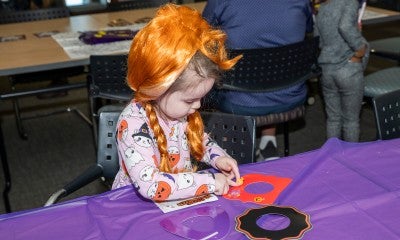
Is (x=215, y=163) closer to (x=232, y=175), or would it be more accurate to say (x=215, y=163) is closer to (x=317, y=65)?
(x=232, y=175)

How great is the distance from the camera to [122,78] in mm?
2295

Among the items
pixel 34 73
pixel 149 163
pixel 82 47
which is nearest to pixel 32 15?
pixel 34 73

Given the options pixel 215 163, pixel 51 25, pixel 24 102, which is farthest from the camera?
pixel 24 102

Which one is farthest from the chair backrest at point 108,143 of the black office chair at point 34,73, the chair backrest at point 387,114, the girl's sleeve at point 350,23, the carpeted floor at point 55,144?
the black office chair at point 34,73

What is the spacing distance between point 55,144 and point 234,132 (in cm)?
205

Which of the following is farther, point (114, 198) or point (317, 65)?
point (317, 65)

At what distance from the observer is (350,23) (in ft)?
7.57

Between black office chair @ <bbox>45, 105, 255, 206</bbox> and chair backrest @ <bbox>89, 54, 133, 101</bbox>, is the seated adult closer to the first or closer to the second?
chair backrest @ <bbox>89, 54, 133, 101</bbox>

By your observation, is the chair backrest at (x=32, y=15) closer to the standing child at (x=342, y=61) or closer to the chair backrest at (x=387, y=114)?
the standing child at (x=342, y=61)

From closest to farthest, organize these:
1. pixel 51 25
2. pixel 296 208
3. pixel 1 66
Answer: pixel 296 208, pixel 1 66, pixel 51 25

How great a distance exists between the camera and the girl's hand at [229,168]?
4.31 feet

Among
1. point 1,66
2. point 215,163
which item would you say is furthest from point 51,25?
point 215,163

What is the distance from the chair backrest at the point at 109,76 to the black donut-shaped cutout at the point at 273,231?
1198mm

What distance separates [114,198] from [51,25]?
86.2 inches
